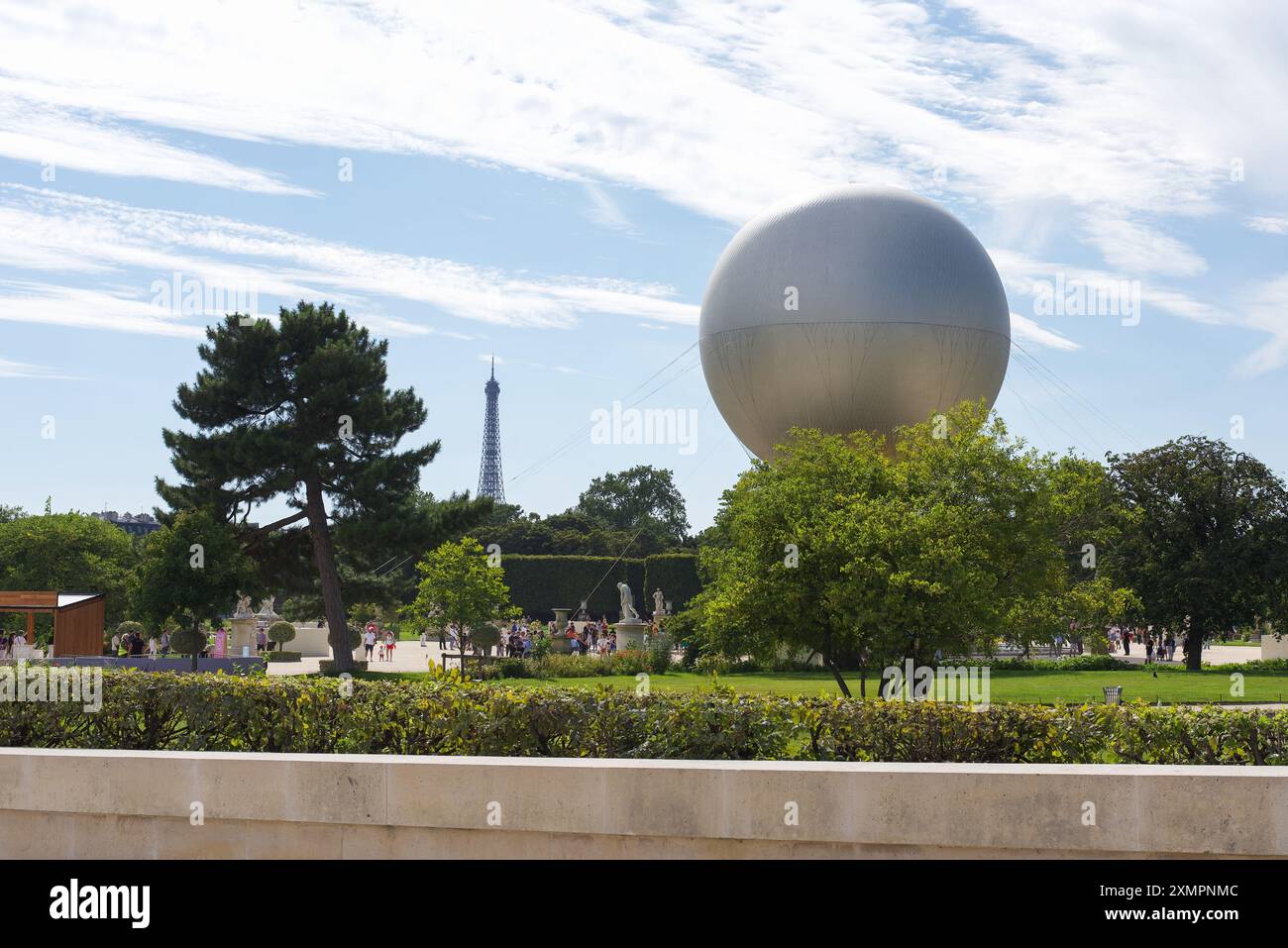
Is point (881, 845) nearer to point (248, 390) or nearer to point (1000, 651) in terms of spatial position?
point (248, 390)

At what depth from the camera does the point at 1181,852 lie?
705cm

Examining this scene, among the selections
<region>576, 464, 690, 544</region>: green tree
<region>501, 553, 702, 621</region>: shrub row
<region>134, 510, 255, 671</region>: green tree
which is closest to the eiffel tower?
<region>576, 464, 690, 544</region>: green tree

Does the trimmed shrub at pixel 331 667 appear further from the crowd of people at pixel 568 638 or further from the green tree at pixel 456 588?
the crowd of people at pixel 568 638

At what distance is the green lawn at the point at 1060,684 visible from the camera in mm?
26750

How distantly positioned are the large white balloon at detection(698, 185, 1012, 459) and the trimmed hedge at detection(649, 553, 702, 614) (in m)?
27.6

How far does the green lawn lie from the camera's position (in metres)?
26.8

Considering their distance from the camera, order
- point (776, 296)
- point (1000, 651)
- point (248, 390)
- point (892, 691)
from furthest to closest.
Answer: point (1000, 651), point (776, 296), point (248, 390), point (892, 691)

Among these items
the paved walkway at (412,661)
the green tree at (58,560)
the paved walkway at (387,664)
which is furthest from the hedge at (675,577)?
the green tree at (58,560)

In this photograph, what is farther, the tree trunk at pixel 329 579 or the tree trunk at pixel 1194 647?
the tree trunk at pixel 329 579

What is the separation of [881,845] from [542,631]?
47597 millimetres

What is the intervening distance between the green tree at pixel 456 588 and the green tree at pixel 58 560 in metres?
23.6

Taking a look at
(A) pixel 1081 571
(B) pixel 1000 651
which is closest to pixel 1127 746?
(A) pixel 1081 571

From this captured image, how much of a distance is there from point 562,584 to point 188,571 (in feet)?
141
